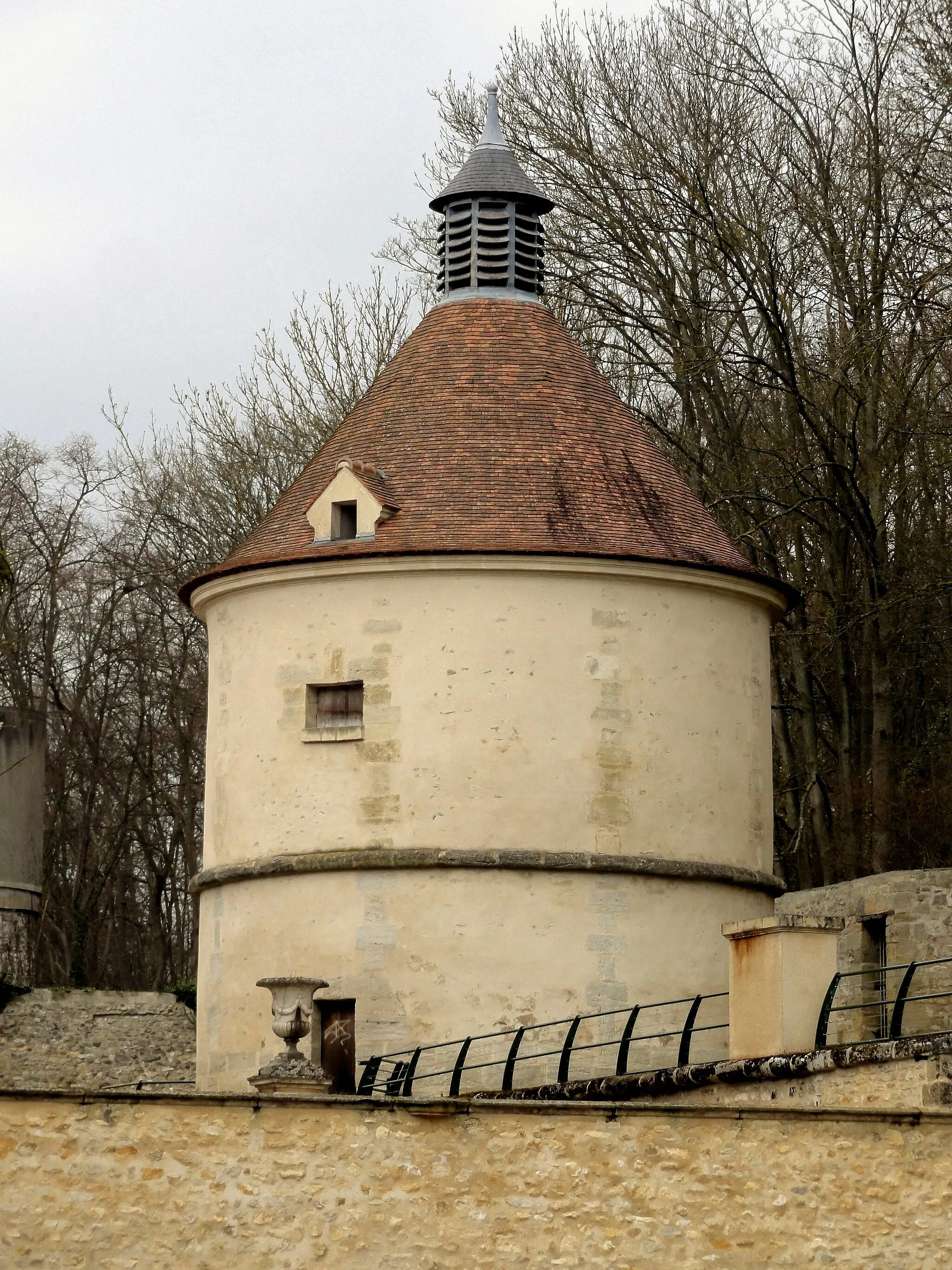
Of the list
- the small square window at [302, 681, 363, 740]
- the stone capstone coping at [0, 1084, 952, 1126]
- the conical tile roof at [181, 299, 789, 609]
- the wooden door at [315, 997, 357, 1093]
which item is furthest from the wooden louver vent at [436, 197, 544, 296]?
the stone capstone coping at [0, 1084, 952, 1126]

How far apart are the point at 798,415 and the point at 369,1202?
55.9ft

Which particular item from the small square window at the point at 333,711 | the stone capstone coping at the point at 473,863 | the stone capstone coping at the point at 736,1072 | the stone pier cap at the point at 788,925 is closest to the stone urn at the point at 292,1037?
the stone capstone coping at the point at 473,863

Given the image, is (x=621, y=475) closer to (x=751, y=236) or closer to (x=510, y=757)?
(x=510, y=757)

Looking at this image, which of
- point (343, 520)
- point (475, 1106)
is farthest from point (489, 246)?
point (475, 1106)

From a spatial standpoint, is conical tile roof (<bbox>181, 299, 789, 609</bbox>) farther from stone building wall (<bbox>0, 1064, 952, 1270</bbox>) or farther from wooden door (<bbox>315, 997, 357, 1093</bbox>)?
stone building wall (<bbox>0, 1064, 952, 1270</bbox>)

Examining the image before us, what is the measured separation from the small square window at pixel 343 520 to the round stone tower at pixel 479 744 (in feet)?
0.08

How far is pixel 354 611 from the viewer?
2127 centimetres

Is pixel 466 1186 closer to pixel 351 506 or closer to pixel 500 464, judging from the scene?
pixel 351 506

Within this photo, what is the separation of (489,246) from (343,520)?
14.2 feet

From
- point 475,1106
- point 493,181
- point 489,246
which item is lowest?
point 475,1106

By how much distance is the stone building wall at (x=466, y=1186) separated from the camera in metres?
13.2

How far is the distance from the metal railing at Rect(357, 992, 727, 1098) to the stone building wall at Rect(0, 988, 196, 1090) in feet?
29.7

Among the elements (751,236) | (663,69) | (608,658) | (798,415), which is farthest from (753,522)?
(608,658)

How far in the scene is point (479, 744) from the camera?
20641 millimetres
